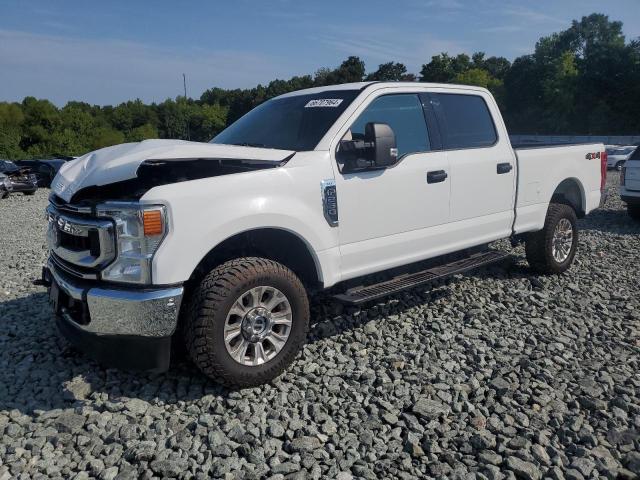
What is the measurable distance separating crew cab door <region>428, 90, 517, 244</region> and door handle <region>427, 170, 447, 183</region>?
5.3 inches

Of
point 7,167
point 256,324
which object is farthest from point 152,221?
point 7,167

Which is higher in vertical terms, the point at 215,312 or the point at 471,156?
the point at 471,156

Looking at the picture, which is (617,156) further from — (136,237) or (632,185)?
(136,237)

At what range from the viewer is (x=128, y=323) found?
3.04 m

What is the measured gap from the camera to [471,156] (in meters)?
4.77

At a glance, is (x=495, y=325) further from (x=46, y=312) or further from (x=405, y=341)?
(x=46, y=312)

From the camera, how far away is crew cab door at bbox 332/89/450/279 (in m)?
3.87

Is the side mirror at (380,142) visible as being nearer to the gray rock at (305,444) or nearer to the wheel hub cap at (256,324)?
the wheel hub cap at (256,324)

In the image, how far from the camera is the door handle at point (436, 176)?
4336mm

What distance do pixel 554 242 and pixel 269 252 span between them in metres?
3.63

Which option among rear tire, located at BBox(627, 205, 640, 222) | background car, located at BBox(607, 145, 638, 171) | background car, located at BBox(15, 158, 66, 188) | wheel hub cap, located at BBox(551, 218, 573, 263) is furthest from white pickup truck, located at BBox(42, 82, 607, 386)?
background car, located at BBox(607, 145, 638, 171)

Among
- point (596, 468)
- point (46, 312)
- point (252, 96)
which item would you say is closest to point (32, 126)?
point (252, 96)

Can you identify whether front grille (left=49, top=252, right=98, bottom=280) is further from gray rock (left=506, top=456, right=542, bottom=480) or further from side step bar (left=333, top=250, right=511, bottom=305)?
gray rock (left=506, top=456, right=542, bottom=480)

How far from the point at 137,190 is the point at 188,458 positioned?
5.69 ft
